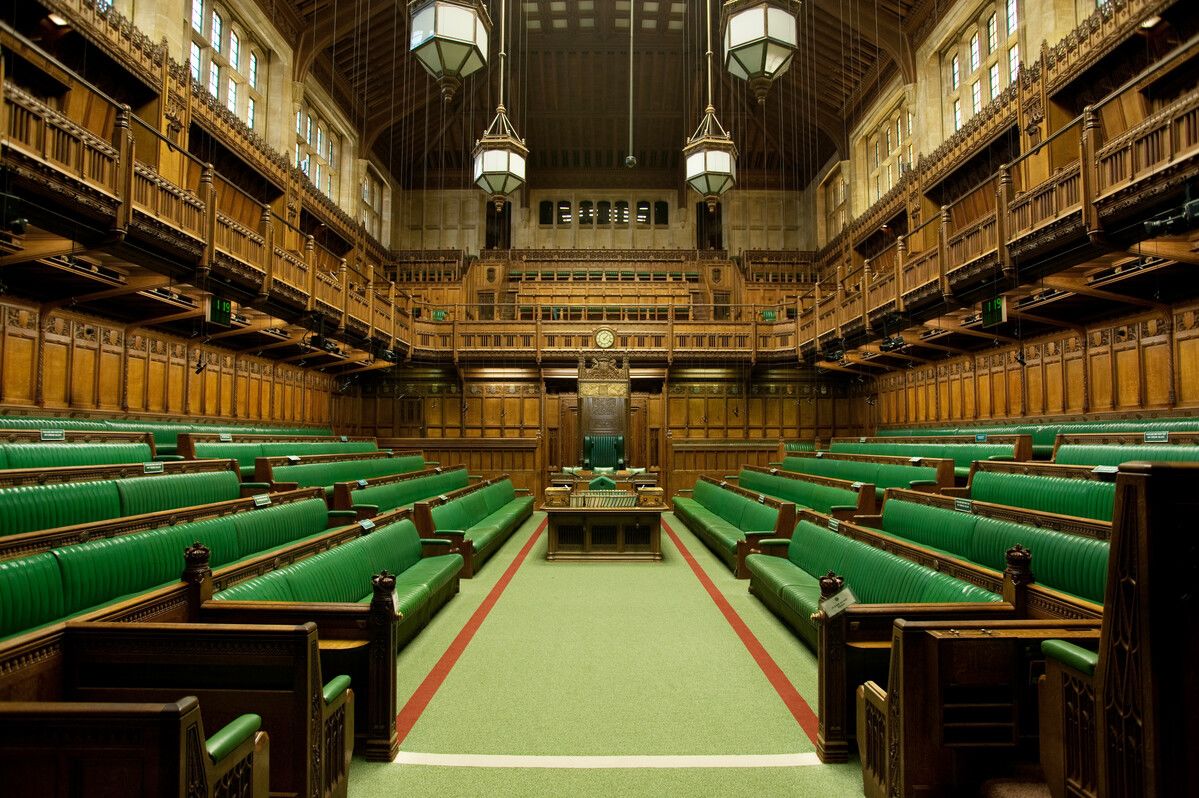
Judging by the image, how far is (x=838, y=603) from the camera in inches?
112

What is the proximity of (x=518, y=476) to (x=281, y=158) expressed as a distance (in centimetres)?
887

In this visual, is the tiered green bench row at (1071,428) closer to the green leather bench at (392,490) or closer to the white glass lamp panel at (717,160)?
Result: the white glass lamp panel at (717,160)

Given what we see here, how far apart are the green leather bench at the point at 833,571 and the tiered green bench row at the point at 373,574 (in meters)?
2.79

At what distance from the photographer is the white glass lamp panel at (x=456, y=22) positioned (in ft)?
17.4

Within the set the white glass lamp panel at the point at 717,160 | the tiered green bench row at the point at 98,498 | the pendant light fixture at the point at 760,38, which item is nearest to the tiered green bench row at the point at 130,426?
the tiered green bench row at the point at 98,498

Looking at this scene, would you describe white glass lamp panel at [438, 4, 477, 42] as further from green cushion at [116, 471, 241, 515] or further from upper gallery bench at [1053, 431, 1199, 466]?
upper gallery bench at [1053, 431, 1199, 466]

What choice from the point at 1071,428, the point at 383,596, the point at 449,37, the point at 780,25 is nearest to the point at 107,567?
the point at 383,596

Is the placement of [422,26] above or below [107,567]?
above

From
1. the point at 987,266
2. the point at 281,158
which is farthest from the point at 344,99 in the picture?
the point at 987,266

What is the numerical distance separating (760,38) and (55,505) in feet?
20.4

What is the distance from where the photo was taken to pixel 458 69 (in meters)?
5.62

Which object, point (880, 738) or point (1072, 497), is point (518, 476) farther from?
point (880, 738)

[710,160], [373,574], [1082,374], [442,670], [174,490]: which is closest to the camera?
[442,670]

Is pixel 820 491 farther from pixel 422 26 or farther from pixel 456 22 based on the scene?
pixel 422 26
